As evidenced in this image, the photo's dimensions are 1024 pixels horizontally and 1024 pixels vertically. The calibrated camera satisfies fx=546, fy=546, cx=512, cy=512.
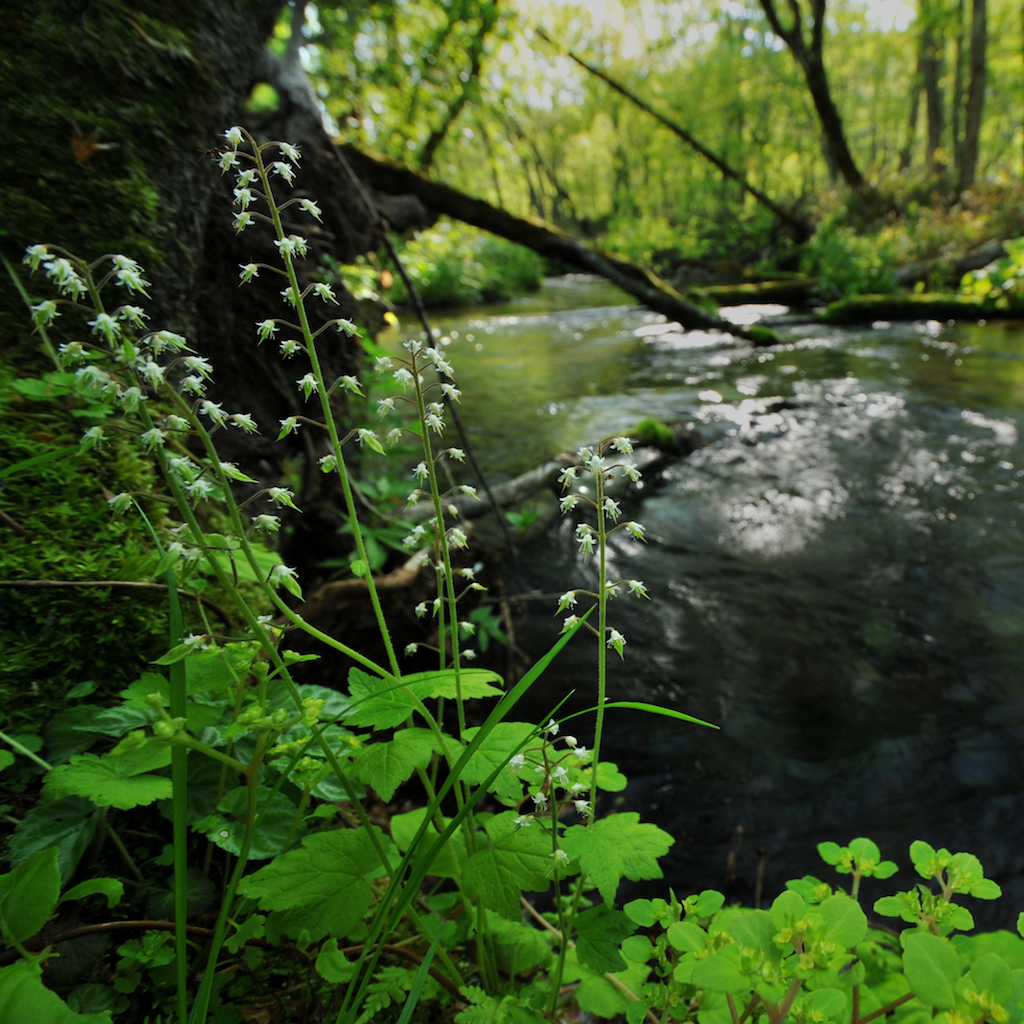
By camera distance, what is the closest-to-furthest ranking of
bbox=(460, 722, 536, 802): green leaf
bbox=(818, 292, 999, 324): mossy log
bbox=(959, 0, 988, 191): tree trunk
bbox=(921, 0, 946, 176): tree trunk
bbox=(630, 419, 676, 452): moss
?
bbox=(460, 722, 536, 802): green leaf
bbox=(630, 419, 676, 452): moss
bbox=(818, 292, 999, 324): mossy log
bbox=(959, 0, 988, 191): tree trunk
bbox=(921, 0, 946, 176): tree trunk

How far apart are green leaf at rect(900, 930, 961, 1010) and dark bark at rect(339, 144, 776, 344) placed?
6.51m

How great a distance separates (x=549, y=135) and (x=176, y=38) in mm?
53414

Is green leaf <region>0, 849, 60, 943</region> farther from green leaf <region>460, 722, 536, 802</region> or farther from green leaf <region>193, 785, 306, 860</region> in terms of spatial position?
green leaf <region>460, 722, 536, 802</region>

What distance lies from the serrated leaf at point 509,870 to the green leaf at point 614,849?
0.24ft

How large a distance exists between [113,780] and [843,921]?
5.17 feet

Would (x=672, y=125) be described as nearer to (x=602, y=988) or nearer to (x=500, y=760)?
(x=500, y=760)

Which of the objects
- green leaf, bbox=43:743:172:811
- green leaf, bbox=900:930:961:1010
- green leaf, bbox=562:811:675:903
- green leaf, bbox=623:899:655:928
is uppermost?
green leaf, bbox=43:743:172:811

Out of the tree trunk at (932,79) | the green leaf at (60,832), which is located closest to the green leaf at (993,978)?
the green leaf at (60,832)

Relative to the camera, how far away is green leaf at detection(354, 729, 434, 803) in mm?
1112

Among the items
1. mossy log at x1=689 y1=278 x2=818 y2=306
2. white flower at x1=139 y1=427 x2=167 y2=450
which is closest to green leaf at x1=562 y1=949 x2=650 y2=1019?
white flower at x1=139 y1=427 x2=167 y2=450

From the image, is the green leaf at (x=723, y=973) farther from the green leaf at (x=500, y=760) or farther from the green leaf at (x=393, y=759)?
the green leaf at (x=393, y=759)

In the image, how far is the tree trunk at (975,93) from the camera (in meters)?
18.4

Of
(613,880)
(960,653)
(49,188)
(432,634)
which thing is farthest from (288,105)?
(960,653)

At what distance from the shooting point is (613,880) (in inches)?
45.4
